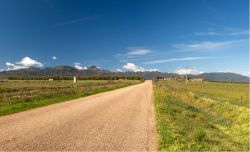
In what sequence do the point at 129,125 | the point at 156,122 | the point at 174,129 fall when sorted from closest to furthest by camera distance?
the point at 174,129
the point at 129,125
the point at 156,122

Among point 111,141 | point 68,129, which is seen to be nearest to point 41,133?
point 68,129

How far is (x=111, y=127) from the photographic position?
1197 centimetres

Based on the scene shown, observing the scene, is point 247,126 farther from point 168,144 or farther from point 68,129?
point 68,129

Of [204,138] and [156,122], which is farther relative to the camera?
[156,122]

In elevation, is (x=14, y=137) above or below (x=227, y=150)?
above

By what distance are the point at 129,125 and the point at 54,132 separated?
408 cm

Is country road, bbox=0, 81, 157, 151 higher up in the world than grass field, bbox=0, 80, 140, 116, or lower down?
lower down

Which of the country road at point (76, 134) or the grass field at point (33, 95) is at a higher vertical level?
the grass field at point (33, 95)

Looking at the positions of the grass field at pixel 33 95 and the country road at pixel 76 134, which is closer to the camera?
the country road at pixel 76 134

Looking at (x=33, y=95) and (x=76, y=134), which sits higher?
(x=33, y=95)

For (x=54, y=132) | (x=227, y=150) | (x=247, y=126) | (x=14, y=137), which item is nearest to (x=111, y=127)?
(x=54, y=132)

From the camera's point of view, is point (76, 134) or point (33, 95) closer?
point (76, 134)

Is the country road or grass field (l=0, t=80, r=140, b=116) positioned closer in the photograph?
the country road

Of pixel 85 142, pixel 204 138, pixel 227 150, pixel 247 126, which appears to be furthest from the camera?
pixel 247 126
